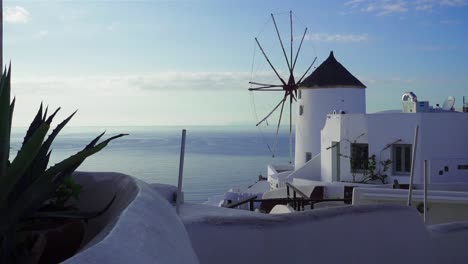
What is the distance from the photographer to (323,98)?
86.3 ft

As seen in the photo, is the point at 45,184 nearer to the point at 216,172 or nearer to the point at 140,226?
the point at 140,226

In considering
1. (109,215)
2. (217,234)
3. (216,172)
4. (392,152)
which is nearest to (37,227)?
(109,215)

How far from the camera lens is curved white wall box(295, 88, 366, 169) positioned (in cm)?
2606

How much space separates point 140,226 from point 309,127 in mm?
25231

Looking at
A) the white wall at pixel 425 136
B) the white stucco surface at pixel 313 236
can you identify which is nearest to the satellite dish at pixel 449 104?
the white wall at pixel 425 136

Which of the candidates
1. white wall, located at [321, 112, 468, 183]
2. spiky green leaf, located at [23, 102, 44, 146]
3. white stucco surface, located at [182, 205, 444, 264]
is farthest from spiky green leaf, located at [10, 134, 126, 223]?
white wall, located at [321, 112, 468, 183]

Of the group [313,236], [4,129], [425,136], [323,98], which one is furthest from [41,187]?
[323,98]

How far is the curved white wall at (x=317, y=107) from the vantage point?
1026 inches

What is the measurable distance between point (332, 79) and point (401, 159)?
27.8 feet

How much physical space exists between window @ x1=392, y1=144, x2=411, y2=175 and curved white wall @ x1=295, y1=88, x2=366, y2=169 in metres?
6.93

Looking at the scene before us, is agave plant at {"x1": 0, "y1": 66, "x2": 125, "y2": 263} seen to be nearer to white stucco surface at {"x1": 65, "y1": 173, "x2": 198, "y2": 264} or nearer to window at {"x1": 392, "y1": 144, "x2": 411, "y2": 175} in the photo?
white stucco surface at {"x1": 65, "y1": 173, "x2": 198, "y2": 264}

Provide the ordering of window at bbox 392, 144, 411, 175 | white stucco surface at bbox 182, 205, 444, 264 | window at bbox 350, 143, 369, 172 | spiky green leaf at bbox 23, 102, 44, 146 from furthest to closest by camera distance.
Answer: window at bbox 350, 143, 369, 172, window at bbox 392, 144, 411, 175, white stucco surface at bbox 182, 205, 444, 264, spiky green leaf at bbox 23, 102, 44, 146

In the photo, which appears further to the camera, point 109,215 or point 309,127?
point 309,127

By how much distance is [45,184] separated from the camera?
254cm
